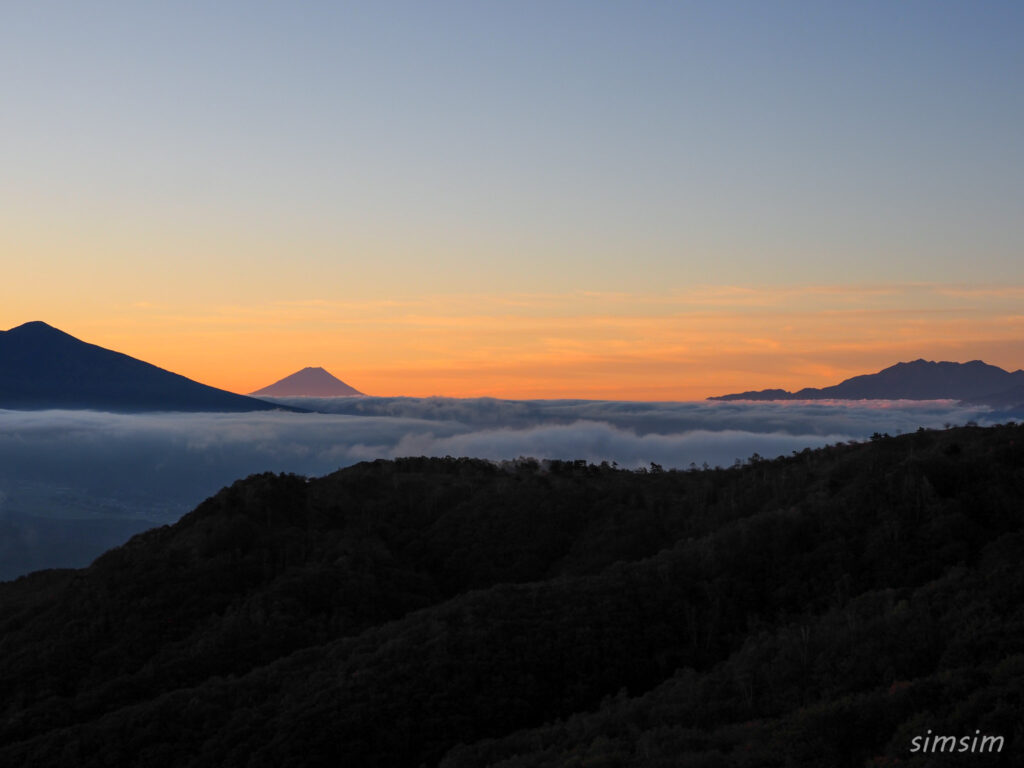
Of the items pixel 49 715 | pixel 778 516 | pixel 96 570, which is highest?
pixel 778 516

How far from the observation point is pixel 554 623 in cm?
4162

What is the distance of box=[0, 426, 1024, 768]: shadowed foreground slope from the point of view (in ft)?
95.9

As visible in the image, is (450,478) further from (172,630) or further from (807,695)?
(807,695)

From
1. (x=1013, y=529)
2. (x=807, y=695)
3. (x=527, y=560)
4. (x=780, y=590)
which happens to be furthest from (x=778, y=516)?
(x=807, y=695)

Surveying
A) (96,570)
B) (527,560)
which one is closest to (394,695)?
(527,560)

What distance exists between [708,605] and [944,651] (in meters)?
14.9

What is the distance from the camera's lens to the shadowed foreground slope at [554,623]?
29234 millimetres

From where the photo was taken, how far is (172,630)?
1965 inches

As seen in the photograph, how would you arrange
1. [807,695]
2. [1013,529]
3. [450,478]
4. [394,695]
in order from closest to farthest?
[807,695] < [394,695] < [1013,529] < [450,478]

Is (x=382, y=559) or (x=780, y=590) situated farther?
(x=382, y=559)

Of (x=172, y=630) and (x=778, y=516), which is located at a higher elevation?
(x=778, y=516)

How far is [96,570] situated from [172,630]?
1045cm

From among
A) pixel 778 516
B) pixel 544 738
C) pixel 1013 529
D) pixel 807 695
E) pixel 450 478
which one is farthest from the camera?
pixel 450 478

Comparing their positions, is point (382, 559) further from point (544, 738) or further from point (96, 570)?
point (544, 738)
